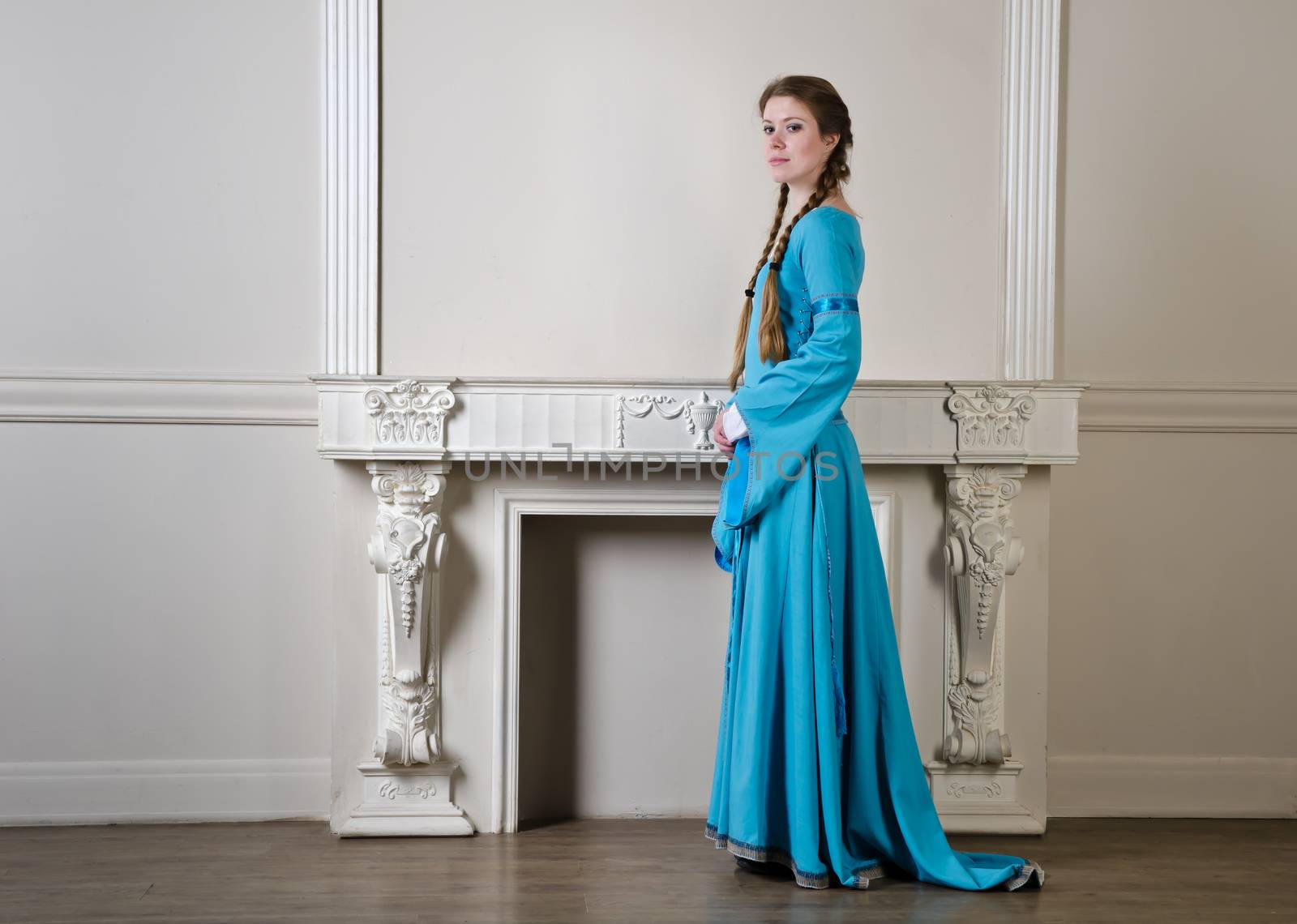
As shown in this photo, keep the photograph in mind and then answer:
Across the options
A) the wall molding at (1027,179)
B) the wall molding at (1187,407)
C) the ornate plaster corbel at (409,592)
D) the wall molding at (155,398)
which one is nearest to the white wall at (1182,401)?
the wall molding at (1187,407)

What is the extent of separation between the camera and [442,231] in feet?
8.84

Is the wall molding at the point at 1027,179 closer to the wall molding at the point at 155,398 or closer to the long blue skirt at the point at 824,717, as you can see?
the wall molding at the point at 155,398

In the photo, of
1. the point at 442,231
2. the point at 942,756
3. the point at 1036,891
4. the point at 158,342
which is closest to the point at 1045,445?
the point at 942,756

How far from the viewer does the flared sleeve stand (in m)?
2.08

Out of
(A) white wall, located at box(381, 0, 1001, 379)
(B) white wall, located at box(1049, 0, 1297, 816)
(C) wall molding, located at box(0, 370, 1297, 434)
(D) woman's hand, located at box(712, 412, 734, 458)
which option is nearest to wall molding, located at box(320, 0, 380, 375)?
(A) white wall, located at box(381, 0, 1001, 379)

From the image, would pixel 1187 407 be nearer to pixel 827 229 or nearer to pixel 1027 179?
pixel 1027 179

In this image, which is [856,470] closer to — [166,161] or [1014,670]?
[1014,670]

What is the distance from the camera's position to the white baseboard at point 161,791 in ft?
8.73

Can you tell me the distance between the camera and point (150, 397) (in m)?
2.73

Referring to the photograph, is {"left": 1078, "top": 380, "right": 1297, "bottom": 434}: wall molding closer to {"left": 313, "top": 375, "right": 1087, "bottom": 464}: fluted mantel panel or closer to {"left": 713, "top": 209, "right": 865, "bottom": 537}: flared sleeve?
{"left": 313, "top": 375, "right": 1087, "bottom": 464}: fluted mantel panel

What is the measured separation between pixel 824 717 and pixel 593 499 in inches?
33.4

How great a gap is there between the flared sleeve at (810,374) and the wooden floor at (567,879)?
0.79 metres

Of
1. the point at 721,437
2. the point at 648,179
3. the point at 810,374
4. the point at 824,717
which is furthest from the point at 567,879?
the point at 648,179

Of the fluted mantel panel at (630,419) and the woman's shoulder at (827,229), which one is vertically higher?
the woman's shoulder at (827,229)
